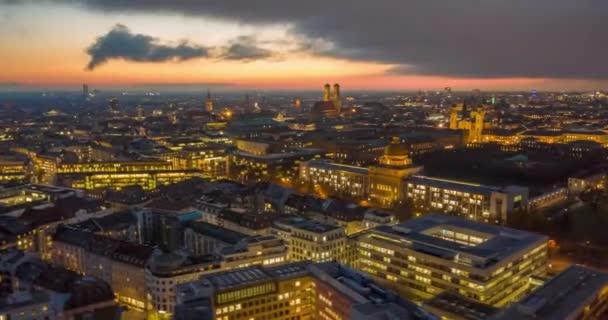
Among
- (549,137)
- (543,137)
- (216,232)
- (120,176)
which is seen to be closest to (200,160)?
(120,176)

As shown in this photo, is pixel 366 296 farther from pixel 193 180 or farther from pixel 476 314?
pixel 193 180

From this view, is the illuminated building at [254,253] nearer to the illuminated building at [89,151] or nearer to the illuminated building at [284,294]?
the illuminated building at [284,294]

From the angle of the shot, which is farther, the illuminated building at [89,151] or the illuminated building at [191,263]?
the illuminated building at [89,151]

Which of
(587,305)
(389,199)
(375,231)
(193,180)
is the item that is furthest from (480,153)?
(587,305)

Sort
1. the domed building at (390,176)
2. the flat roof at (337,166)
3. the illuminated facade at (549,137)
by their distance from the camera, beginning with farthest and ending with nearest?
1. the illuminated facade at (549,137)
2. the flat roof at (337,166)
3. the domed building at (390,176)

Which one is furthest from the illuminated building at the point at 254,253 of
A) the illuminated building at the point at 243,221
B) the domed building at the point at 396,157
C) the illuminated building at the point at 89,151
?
the illuminated building at the point at 89,151

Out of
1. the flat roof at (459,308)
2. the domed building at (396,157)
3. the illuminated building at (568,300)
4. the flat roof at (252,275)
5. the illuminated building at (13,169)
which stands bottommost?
the illuminated building at (13,169)

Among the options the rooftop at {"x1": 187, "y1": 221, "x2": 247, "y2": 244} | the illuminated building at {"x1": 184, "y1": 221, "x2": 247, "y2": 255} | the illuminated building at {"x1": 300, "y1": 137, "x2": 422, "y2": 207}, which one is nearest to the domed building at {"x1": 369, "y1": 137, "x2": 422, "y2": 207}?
the illuminated building at {"x1": 300, "y1": 137, "x2": 422, "y2": 207}
